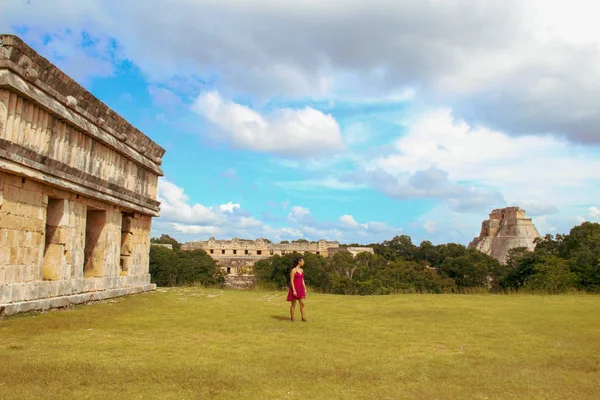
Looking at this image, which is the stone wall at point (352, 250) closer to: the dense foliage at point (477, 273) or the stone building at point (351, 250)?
the stone building at point (351, 250)

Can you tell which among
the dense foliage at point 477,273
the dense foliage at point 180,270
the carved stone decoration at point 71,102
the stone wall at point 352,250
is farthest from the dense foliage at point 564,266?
the stone wall at point 352,250

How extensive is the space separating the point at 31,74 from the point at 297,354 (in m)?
7.20

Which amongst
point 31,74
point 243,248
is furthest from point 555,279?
point 243,248

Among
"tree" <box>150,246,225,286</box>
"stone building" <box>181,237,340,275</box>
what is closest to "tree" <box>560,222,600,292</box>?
"tree" <box>150,246,225,286</box>

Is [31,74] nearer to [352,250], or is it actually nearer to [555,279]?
[555,279]

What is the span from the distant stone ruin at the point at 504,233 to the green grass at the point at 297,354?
6108cm

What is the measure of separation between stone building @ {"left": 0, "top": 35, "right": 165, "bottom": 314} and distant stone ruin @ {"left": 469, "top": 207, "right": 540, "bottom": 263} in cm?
Result: 6056

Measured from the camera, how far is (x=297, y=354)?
6316 millimetres

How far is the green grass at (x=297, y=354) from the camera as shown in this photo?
4.72 meters

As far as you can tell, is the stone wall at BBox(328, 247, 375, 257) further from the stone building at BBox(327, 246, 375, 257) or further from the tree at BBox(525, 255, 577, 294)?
the tree at BBox(525, 255, 577, 294)

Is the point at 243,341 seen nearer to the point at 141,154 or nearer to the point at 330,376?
the point at 330,376

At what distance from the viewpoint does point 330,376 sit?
5.27m

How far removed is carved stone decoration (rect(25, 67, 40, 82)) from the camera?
898 cm

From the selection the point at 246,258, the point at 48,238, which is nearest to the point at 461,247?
the point at 246,258
